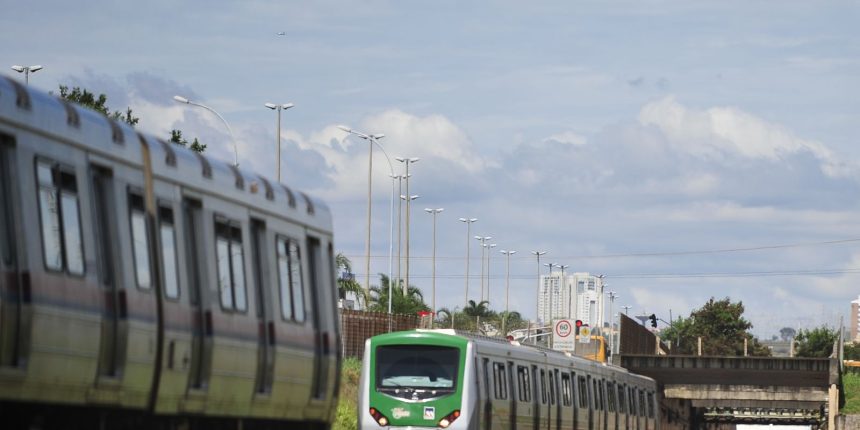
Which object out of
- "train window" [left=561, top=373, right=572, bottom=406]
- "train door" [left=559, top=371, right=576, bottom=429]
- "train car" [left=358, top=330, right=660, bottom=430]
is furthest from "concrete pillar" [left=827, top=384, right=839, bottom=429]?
"train car" [left=358, top=330, right=660, bottom=430]

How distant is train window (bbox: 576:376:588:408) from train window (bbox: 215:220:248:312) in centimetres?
2687

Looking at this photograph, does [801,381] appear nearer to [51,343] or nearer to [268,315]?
[268,315]

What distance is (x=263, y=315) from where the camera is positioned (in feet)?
59.1

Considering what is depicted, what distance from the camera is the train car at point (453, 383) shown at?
1256 inches

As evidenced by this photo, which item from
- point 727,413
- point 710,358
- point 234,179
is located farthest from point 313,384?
point 727,413

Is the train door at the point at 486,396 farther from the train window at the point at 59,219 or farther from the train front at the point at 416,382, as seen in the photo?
the train window at the point at 59,219

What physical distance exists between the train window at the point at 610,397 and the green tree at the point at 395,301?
1843 inches

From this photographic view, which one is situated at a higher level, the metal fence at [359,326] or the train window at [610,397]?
the metal fence at [359,326]

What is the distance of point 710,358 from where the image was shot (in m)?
71.8

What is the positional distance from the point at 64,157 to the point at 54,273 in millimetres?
1000

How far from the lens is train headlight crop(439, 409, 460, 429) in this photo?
105 ft

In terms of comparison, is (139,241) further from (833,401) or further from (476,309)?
(476,309)

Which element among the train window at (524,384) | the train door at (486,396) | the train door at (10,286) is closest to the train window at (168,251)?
the train door at (10,286)

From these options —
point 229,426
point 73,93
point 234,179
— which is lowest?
point 229,426
